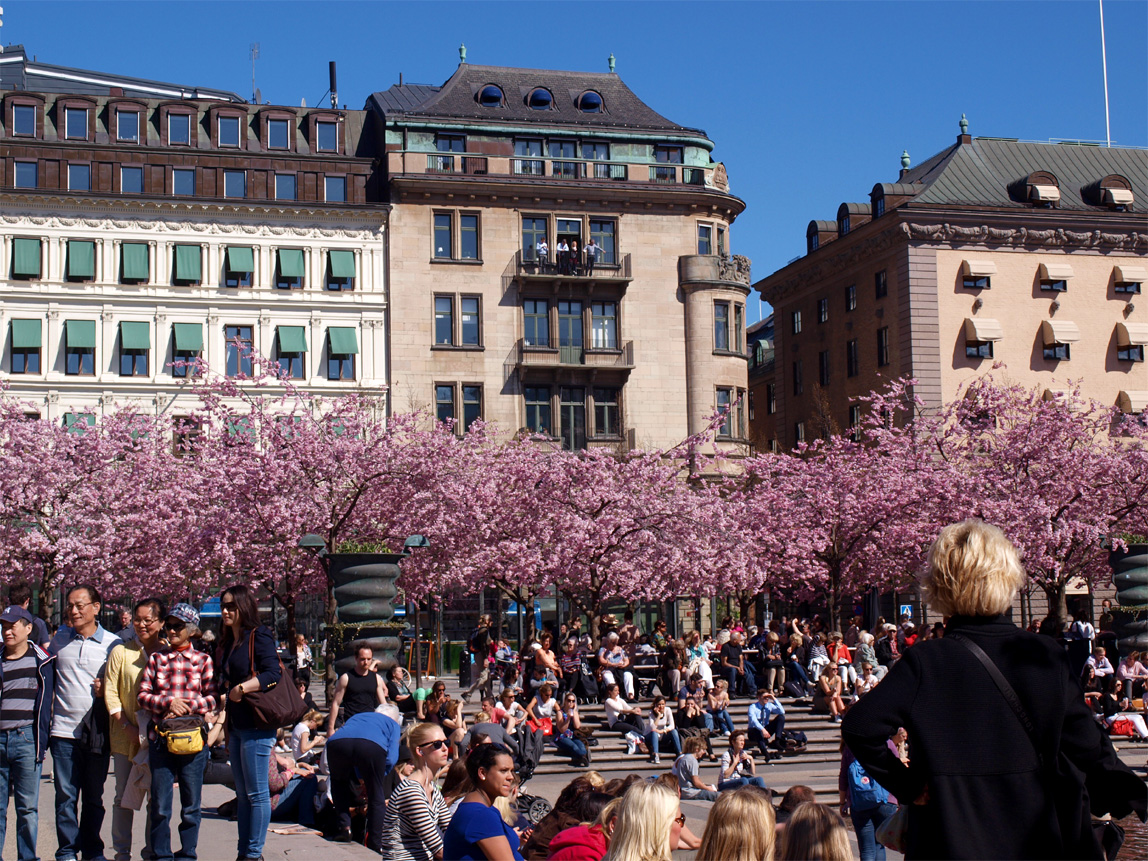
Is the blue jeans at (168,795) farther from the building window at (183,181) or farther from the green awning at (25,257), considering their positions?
the building window at (183,181)

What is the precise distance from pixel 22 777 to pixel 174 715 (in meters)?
1.31

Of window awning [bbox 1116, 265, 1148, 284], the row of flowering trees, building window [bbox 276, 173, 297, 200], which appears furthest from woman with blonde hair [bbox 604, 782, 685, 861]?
window awning [bbox 1116, 265, 1148, 284]

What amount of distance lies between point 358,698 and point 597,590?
948 inches

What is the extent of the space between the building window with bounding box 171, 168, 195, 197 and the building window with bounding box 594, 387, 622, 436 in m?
17.1

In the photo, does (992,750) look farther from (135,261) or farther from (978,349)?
(978,349)

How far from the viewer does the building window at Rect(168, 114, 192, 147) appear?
52.8 metres

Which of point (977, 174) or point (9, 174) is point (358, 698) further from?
point (977, 174)

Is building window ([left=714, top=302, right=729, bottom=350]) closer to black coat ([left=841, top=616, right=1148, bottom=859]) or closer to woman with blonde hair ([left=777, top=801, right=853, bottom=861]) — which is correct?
woman with blonde hair ([left=777, top=801, right=853, bottom=861])

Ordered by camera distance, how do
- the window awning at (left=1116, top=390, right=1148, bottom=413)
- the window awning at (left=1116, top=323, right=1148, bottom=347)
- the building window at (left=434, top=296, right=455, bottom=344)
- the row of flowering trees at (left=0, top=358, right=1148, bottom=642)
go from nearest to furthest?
the row of flowering trees at (left=0, top=358, right=1148, bottom=642) → the building window at (left=434, top=296, right=455, bottom=344) → the window awning at (left=1116, top=390, right=1148, bottom=413) → the window awning at (left=1116, top=323, right=1148, bottom=347)

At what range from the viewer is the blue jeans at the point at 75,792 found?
10273mm

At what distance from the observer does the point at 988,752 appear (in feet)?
14.1

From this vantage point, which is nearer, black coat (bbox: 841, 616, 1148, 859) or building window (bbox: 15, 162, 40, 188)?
black coat (bbox: 841, 616, 1148, 859)

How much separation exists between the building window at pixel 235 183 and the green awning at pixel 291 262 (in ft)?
8.98

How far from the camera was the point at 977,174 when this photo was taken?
59750mm
